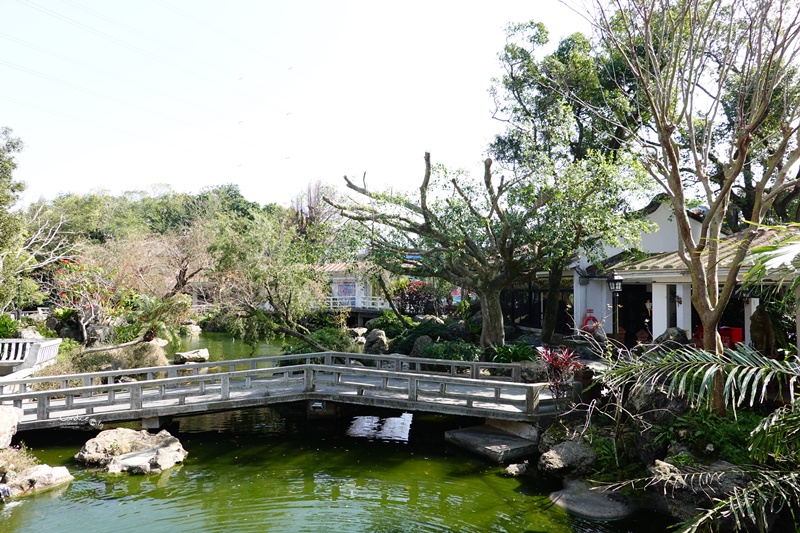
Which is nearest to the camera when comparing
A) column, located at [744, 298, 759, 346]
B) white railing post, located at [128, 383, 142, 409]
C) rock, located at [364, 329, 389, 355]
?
white railing post, located at [128, 383, 142, 409]

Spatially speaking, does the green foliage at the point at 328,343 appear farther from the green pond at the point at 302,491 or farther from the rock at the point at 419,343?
the green pond at the point at 302,491

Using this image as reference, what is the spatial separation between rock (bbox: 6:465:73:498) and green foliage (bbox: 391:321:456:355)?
1201cm

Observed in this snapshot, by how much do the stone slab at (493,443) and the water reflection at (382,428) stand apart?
119 cm

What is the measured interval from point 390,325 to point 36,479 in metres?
16.7

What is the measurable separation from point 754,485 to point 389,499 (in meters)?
5.14

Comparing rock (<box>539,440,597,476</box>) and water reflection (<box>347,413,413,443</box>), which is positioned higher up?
rock (<box>539,440,597,476</box>)

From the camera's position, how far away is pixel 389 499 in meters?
8.69

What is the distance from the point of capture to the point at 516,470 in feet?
31.7

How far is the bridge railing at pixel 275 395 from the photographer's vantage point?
1067 cm

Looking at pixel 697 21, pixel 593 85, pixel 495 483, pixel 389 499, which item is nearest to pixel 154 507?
pixel 389 499

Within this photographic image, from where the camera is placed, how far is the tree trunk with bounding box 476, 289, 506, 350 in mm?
15367

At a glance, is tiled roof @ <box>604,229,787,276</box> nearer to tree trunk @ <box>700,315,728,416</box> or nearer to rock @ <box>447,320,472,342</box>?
tree trunk @ <box>700,315,728,416</box>

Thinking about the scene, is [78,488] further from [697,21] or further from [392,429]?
[697,21]

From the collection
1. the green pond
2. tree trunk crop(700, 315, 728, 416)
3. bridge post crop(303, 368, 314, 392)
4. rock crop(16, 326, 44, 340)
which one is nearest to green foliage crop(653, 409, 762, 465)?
tree trunk crop(700, 315, 728, 416)
